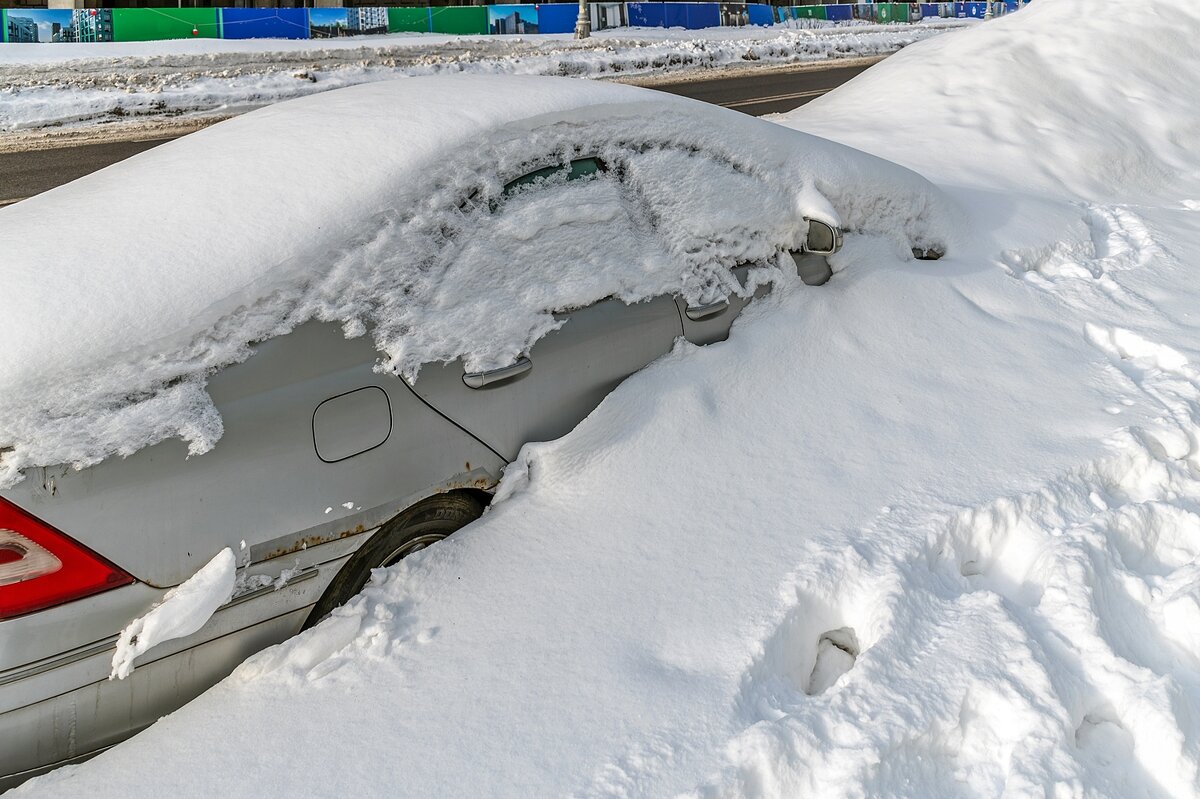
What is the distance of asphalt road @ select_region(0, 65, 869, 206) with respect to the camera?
10078 millimetres

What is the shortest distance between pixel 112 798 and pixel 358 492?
94cm

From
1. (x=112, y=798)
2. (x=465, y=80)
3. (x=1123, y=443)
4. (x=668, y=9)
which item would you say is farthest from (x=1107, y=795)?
(x=668, y=9)

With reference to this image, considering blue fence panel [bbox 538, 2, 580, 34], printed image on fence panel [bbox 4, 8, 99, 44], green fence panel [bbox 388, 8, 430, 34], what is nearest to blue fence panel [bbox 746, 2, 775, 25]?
blue fence panel [bbox 538, 2, 580, 34]

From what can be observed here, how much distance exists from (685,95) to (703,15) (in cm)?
1922

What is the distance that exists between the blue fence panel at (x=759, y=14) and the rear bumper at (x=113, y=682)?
3537cm

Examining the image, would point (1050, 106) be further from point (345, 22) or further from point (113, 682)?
point (345, 22)

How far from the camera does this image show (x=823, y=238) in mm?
3996

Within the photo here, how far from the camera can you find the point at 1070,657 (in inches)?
104

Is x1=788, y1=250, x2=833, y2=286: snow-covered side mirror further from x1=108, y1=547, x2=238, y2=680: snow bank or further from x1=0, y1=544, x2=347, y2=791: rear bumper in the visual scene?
x1=108, y1=547, x2=238, y2=680: snow bank

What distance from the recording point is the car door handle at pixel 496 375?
304 cm

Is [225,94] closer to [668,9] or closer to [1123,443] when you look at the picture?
[1123,443]

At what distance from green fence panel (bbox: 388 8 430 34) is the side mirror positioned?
26.7 meters

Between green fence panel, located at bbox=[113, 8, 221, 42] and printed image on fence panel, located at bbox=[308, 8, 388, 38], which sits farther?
printed image on fence panel, located at bbox=[308, 8, 388, 38]

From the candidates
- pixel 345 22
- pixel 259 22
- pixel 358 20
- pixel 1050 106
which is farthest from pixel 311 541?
pixel 358 20
